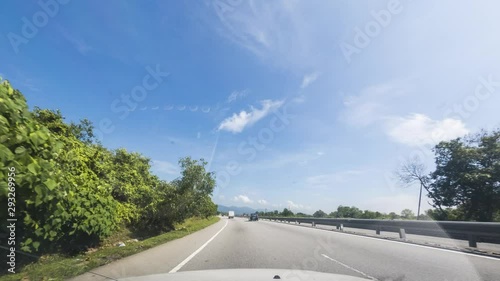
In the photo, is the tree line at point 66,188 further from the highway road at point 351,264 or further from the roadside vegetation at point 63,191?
the highway road at point 351,264

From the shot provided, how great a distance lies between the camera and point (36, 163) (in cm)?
510

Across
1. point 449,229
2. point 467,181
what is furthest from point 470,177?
point 449,229

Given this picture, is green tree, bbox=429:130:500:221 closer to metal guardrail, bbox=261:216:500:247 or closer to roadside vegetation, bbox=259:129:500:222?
roadside vegetation, bbox=259:129:500:222

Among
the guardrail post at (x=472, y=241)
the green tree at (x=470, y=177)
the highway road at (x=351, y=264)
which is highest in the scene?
the green tree at (x=470, y=177)

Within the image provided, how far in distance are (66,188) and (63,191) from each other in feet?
1.53

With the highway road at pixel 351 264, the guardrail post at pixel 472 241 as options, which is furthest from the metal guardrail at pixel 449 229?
the highway road at pixel 351 264

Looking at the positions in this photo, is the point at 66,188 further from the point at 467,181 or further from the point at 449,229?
the point at 467,181

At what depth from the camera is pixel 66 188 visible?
672 cm

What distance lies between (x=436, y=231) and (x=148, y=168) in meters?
20.0

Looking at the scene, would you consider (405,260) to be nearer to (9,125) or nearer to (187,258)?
(187,258)

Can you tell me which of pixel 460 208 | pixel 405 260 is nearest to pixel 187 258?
pixel 405 260

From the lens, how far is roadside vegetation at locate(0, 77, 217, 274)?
4.87 metres

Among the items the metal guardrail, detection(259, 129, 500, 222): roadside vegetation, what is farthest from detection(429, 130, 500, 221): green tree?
the metal guardrail

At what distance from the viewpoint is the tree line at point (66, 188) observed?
16.0 feet
